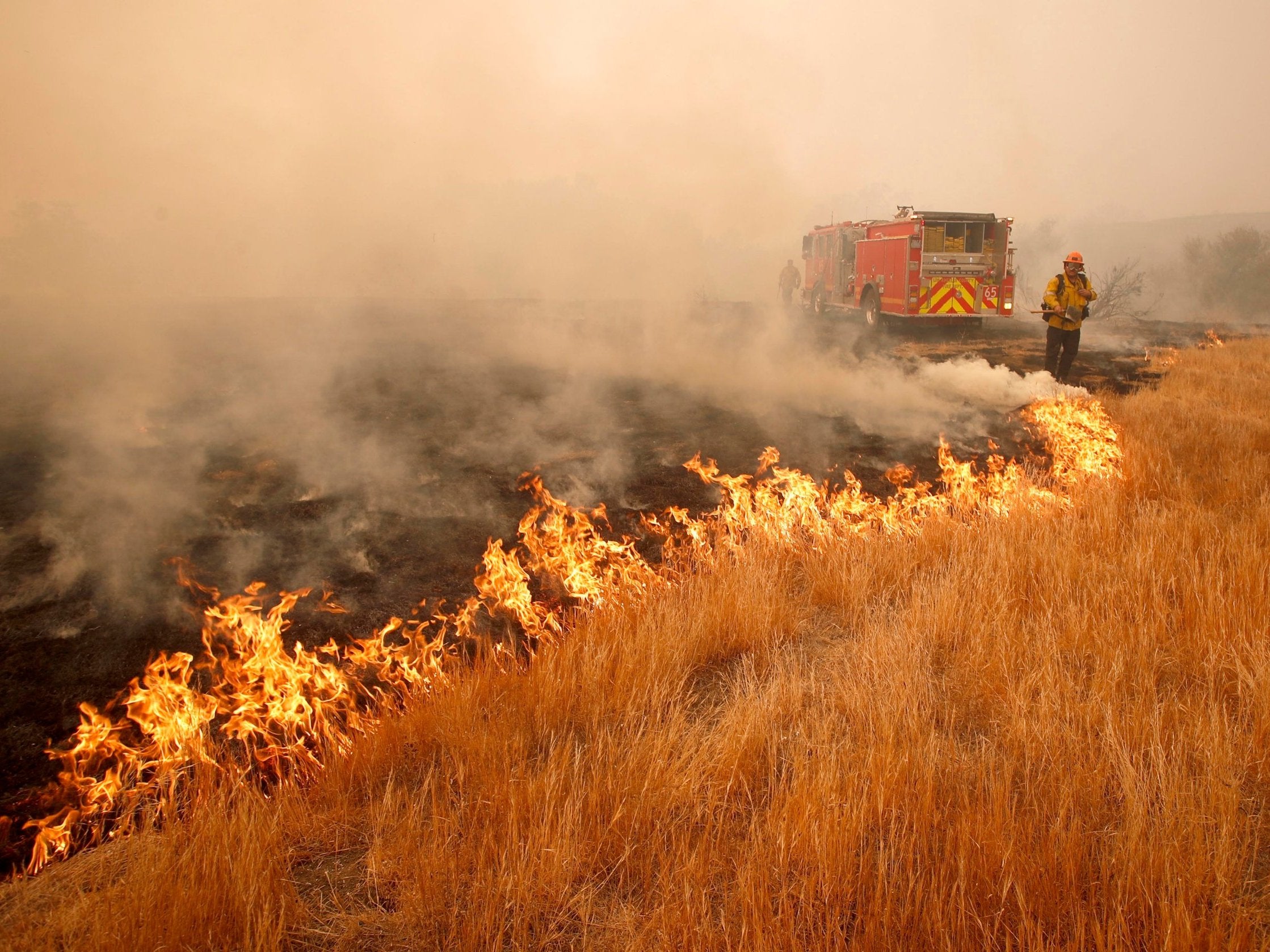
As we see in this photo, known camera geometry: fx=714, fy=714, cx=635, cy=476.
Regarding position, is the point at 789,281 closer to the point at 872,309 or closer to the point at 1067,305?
the point at 872,309

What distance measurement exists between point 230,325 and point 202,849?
11774mm

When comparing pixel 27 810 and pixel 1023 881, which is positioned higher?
pixel 1023 881

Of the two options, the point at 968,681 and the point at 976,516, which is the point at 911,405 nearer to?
the point at 976,516

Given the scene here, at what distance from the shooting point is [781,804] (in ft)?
7.49

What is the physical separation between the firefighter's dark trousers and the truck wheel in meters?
5.20

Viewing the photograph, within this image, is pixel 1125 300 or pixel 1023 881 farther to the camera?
pixel 1125 300

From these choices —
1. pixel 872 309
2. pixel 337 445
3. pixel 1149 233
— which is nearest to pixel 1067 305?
pixel 872 309

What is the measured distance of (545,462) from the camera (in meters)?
5.90

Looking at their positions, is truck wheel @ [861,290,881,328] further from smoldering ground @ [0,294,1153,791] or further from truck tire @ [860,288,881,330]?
smoldering ground @ [0,294,1153,791]

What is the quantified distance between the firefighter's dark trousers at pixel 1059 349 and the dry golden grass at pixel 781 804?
254 inches

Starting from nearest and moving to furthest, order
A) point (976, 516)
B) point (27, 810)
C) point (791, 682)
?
point (27, 810) < point (791, 682) < point (976, 516)

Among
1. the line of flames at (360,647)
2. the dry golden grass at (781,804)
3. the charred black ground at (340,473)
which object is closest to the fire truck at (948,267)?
the charred black ground at (340,473)

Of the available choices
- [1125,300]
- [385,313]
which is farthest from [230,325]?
[1125,300]

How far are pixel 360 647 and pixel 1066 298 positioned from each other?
367 inches
